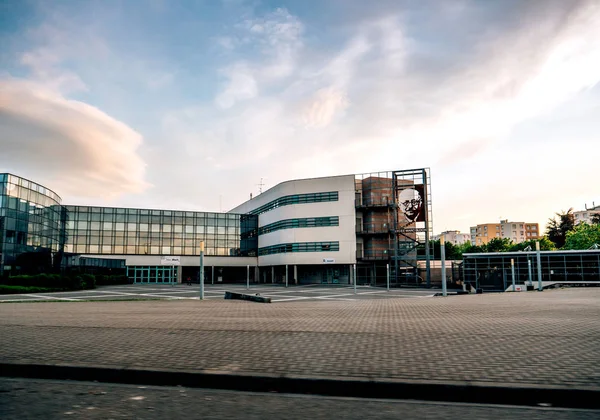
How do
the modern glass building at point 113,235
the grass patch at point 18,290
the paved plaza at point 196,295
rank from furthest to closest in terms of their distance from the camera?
the modern glass building at point 113,235, the grass patch at point 18,290, the paved plaza at point 196,295

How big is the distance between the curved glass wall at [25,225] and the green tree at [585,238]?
79038mm

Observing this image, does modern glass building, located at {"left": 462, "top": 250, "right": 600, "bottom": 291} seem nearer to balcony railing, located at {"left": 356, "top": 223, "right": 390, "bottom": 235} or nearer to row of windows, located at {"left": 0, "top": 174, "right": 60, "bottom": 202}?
balcony railing, located at {"left": 356, "top": 223, "right": 390, "bottom": 235}

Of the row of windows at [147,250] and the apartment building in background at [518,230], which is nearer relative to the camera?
the row of windows at [147,250]

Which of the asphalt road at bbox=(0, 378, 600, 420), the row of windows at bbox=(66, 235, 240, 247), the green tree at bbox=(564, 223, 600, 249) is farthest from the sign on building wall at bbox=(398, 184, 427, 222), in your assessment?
the asphalt road at bbox=(0, 378, 600, 420)

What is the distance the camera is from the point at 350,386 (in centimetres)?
506

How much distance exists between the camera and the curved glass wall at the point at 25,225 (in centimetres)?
4353

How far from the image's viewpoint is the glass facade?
67625mm

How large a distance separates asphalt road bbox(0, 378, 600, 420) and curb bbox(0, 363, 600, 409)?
0.15m

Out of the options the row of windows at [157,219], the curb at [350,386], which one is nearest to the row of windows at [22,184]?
the row of windows at [157,219]

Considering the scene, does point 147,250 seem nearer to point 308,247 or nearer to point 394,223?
point 308,247

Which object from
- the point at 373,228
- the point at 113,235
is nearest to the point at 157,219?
the point at 113,235

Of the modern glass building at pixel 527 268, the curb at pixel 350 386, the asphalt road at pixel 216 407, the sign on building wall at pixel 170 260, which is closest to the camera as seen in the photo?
the asphalt road at pixel 216 407

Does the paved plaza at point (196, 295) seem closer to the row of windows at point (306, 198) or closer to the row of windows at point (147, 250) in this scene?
the row of windows at point (306, 198)

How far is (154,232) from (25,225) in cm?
2576
